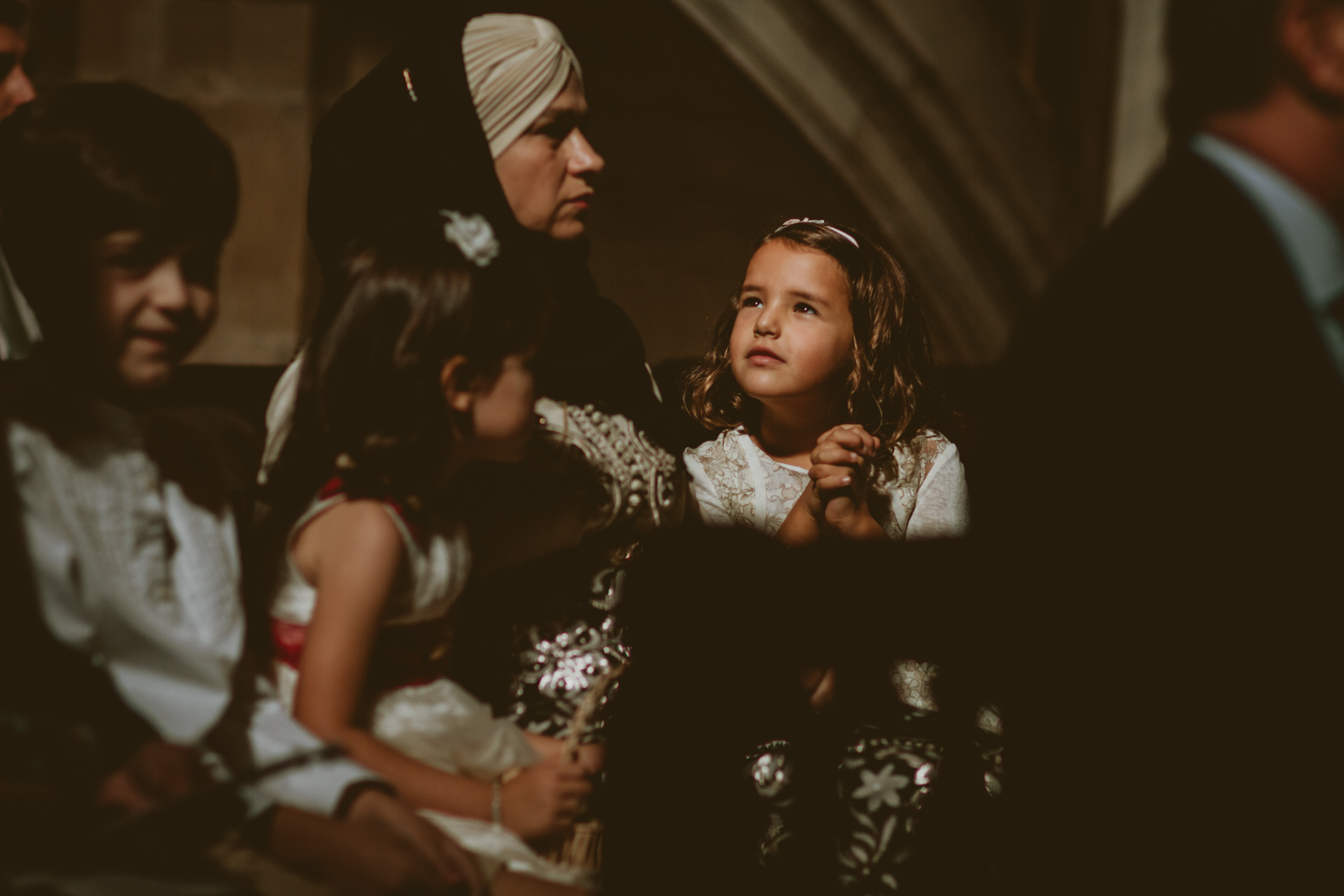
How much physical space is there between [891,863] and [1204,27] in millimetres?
1061

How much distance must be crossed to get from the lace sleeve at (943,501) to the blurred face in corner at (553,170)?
2.63 ft

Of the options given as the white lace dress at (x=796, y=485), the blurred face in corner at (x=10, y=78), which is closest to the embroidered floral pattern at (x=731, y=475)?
the white lace dress at (x=796, y=485)

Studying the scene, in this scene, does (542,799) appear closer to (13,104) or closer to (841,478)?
(841,478)

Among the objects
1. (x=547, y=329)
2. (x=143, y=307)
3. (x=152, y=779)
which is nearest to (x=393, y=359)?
(x=143, y=307)

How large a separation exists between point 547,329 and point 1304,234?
0.99 m

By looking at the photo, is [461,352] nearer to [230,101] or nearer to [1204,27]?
[1204,27]

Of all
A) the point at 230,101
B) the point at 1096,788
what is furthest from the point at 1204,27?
the point at 230,101

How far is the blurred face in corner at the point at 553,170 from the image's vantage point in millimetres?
1600

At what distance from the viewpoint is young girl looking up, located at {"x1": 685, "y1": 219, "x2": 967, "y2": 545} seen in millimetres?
1890

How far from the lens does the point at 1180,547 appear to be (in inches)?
43.8

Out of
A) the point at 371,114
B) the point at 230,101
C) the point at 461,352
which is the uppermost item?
the point at 230,101

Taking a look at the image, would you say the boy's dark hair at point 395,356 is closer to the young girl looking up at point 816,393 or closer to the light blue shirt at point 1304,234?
the young girl looking up at point 816,393

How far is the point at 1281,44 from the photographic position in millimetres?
1065

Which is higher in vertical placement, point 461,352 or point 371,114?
point 371,114
